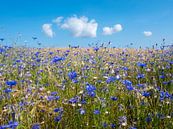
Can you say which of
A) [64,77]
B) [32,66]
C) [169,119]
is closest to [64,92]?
[64,77]

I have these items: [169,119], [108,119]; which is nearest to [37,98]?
[108,119]

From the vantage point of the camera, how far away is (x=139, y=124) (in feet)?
14.1

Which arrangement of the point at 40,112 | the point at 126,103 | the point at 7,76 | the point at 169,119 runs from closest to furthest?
the point at 169,119 → the point at 40,112 → the point at 126,103 → the point at 7,76

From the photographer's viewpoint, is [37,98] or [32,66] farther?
[32,66]

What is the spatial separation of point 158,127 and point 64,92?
163 centimetres

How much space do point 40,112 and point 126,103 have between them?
1.28 m

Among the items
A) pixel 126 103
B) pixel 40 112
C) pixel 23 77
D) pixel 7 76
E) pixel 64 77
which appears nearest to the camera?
pixel 40 112

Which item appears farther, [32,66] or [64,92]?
[32,66]

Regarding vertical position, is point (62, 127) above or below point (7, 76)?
below

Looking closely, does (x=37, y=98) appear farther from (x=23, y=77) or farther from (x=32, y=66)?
(x=32, y=66)

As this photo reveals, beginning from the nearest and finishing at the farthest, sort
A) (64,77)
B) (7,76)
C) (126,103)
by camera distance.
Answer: (126,103) < (64,77) < (7,76)

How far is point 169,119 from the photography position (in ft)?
13.7

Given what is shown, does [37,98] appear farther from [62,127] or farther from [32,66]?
[32,66]

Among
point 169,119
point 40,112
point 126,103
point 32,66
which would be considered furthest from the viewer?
point 32,66
